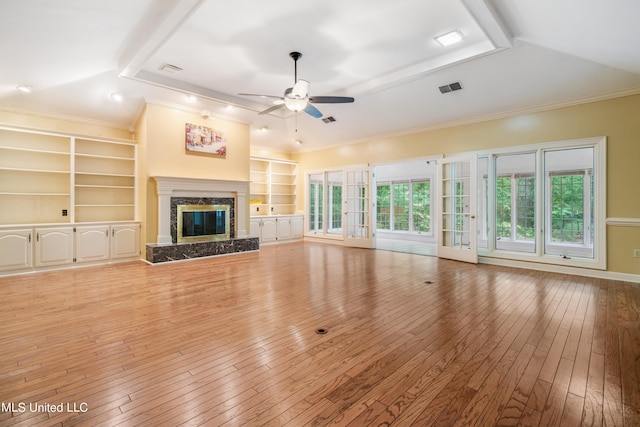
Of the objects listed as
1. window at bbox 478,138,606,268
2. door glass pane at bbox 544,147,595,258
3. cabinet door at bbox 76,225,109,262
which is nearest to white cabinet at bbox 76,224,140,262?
cabinet door at bbox 76,225,109,262

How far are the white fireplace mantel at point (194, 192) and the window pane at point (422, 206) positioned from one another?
6.03 m

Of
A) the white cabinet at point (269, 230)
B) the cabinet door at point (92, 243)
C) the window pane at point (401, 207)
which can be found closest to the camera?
the cabinet door at point (92, 243)

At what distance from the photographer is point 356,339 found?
8.73 ft

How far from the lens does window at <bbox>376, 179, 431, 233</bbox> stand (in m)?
10.2

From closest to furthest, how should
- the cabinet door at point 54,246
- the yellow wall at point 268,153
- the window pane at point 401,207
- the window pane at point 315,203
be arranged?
1. the cabinet door at point 54,246
2. the yellow wall at point 268,153
3. the window pane at point 315,203
4. the window pane at point 401,207

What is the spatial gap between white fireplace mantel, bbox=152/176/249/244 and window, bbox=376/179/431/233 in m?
5.84

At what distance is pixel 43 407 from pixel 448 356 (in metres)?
2.76

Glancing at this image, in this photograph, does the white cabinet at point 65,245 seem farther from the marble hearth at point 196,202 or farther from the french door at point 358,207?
the french door at point 358,207

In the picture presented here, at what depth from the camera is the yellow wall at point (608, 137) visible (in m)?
4.64

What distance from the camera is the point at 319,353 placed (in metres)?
2.41

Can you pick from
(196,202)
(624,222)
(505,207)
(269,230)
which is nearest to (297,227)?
(269,230)

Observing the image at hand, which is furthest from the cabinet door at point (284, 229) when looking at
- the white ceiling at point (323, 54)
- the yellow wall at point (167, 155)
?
the white ceiling at point (323, 54)

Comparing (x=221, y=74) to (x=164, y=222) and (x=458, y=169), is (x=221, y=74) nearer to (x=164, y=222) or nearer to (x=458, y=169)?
(x=164, y=222)

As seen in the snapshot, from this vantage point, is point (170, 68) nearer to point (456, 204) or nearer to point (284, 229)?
point (284, 229)
